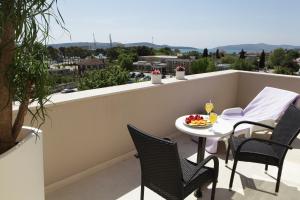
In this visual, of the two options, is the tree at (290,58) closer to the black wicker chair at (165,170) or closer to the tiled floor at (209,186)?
the tiled floor at (209,186)

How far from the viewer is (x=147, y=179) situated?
2.42 meters

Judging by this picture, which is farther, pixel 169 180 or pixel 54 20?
pixel 169 180

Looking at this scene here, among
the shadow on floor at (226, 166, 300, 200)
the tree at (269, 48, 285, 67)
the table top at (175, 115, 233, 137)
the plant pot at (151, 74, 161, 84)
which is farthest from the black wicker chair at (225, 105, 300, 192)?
the tree at (269, 48, 285, 67)

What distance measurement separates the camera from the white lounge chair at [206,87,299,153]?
414 centimetres

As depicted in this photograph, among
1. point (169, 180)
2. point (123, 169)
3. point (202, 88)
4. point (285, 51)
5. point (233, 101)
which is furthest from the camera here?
point (285, 51)

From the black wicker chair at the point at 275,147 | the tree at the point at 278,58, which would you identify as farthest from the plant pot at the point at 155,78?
the tree at the point at 278,58

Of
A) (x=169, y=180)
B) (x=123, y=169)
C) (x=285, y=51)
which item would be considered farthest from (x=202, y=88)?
(x=285, y=51)

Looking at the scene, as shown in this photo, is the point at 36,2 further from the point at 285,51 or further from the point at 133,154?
the point at 285,51

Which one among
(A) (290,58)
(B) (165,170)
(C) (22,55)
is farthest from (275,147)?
(A) (290,58)

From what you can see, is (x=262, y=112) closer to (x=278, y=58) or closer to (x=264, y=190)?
(x=264, y=190)

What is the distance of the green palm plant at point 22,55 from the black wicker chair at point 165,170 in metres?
0.85

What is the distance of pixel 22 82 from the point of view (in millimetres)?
1593

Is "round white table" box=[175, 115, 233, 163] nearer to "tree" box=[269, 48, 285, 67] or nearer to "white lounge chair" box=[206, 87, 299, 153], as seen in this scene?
"white lounge chair" box=[206, 87, 299, 153]

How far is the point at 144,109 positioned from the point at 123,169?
3.18ft
